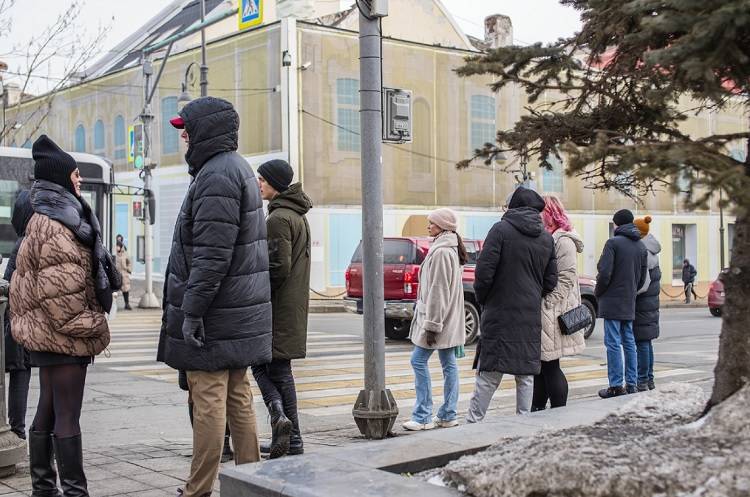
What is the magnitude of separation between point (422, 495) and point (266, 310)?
63.5 inches

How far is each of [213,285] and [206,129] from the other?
838 mm

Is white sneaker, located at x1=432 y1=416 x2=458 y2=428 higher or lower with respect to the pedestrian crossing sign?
lower

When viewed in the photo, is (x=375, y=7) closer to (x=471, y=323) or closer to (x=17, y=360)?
(x=17, y=360)

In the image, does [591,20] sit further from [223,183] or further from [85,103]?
[85,103]

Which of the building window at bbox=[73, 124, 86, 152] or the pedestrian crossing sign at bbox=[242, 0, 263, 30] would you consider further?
the building window at bbox=[73, 124, 86, 152]

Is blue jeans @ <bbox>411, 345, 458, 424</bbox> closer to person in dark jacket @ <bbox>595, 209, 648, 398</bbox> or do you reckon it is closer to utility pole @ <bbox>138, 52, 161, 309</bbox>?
person in dark jacket @ <bbox>595, 209, 648, 398</bbox>

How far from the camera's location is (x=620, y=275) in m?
9.42

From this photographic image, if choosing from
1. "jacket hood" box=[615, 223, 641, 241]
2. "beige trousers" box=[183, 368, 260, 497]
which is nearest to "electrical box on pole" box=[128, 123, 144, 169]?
"jacket hood" box=[615, 223, 641, 241]

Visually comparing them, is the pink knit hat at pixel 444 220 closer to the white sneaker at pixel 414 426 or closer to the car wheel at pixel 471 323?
the white sneaker at pixel 414 426

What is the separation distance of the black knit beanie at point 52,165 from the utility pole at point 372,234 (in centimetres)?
264

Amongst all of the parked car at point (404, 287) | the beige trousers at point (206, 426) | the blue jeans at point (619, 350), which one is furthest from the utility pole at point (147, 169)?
the beige trousers at point (206, 426)

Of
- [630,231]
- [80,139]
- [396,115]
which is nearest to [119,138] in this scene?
[80,139]

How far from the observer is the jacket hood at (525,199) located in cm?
706

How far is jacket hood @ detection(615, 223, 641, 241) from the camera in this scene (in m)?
9.47
